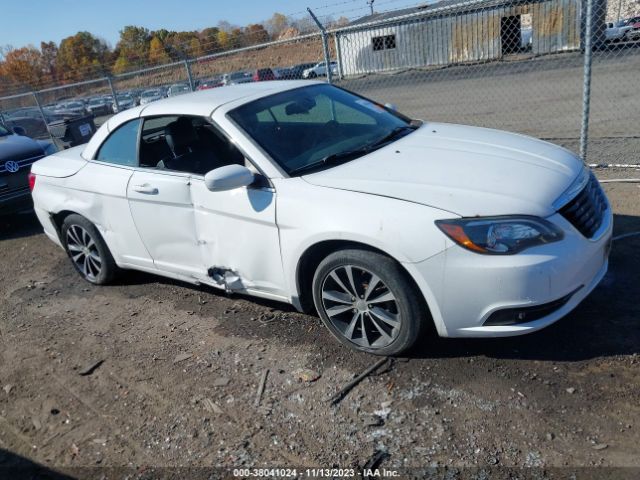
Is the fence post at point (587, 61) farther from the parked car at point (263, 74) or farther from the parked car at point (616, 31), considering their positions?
the parked car at point (616, 31)

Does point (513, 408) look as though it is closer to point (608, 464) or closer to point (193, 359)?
point (608, 464)

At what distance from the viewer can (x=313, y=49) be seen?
25219mm

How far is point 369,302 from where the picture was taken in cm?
339

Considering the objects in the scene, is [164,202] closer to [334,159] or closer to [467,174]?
[334,159]

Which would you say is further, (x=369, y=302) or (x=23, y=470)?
(x=369, y=302)

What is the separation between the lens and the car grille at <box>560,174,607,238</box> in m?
3.13

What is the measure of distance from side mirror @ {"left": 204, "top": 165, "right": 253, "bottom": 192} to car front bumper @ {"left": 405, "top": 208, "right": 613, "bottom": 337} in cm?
121

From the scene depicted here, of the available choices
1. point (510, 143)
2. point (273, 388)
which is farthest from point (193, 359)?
point (510, 143)

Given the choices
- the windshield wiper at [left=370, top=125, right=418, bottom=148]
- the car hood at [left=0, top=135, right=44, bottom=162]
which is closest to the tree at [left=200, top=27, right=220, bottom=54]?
the car hood at [left=0, top=135, right=44, bottom=162]

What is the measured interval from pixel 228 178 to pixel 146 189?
1030mm

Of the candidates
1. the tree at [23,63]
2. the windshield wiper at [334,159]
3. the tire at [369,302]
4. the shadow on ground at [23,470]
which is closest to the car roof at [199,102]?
the windshield wiper at [334,159]

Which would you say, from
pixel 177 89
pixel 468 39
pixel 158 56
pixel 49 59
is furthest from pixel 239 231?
pixel 49 59

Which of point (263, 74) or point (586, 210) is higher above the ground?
point (586, 210)

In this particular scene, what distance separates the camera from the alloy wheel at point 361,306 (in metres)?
3.33
